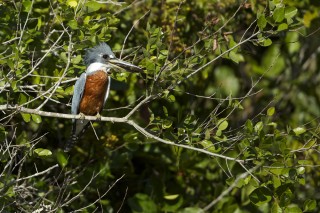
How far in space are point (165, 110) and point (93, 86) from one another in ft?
3.55

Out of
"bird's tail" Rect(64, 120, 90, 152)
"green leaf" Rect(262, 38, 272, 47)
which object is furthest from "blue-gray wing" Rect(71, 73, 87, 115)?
"green leaf" Rect(262, 38, 272, 47)

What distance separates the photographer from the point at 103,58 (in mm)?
5355

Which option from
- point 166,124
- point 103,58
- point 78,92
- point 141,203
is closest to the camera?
point 166,124

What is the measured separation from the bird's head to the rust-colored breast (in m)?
0.11

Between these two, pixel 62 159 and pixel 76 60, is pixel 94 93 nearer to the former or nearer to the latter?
pixel 62 159

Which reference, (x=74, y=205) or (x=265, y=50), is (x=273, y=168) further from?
(x=265, y=50)

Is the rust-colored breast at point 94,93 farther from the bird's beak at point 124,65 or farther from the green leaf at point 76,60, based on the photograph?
the green leaf at point 76,60

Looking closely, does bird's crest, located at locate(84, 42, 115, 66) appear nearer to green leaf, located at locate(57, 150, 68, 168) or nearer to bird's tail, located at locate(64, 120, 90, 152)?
bird's tail, located at locate(64, 120, 90, 152)

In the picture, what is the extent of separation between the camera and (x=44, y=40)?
5207 mm

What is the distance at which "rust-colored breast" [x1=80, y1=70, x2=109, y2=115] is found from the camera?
5516 mm

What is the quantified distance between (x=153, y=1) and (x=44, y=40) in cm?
117

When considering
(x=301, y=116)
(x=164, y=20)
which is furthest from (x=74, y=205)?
(x=301, y=116)

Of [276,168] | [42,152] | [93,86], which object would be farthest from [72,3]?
[276,168]

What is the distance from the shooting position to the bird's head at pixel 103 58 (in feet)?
17.2
